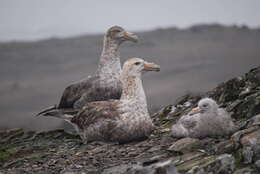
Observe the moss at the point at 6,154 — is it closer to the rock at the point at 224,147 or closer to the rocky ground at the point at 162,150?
the rocky ground at the point at 162,150

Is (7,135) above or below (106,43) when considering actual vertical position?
below

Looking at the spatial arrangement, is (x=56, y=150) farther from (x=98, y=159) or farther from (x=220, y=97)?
(x=220, y=97)

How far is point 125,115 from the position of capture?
802cm

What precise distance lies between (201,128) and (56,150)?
268cm

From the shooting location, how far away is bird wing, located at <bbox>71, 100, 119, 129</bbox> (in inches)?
321

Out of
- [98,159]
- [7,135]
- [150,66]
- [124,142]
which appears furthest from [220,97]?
[7,135]

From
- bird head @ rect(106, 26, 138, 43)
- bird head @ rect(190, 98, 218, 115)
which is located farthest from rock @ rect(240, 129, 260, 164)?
bird head @ rect(106, 26, 138, 43)

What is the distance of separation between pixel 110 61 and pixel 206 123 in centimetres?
362

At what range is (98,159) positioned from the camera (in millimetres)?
7406

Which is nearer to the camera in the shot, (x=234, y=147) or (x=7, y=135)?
(x=234, y=147)

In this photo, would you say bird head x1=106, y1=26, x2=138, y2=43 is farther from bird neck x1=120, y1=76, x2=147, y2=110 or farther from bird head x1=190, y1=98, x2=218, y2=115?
bird head x1=190, y1=98, x2=218, y2=115

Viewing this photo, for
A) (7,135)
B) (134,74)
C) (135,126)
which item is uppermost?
(134,74)

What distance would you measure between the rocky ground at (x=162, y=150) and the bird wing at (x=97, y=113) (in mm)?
385

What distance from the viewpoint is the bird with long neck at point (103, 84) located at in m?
9.79
